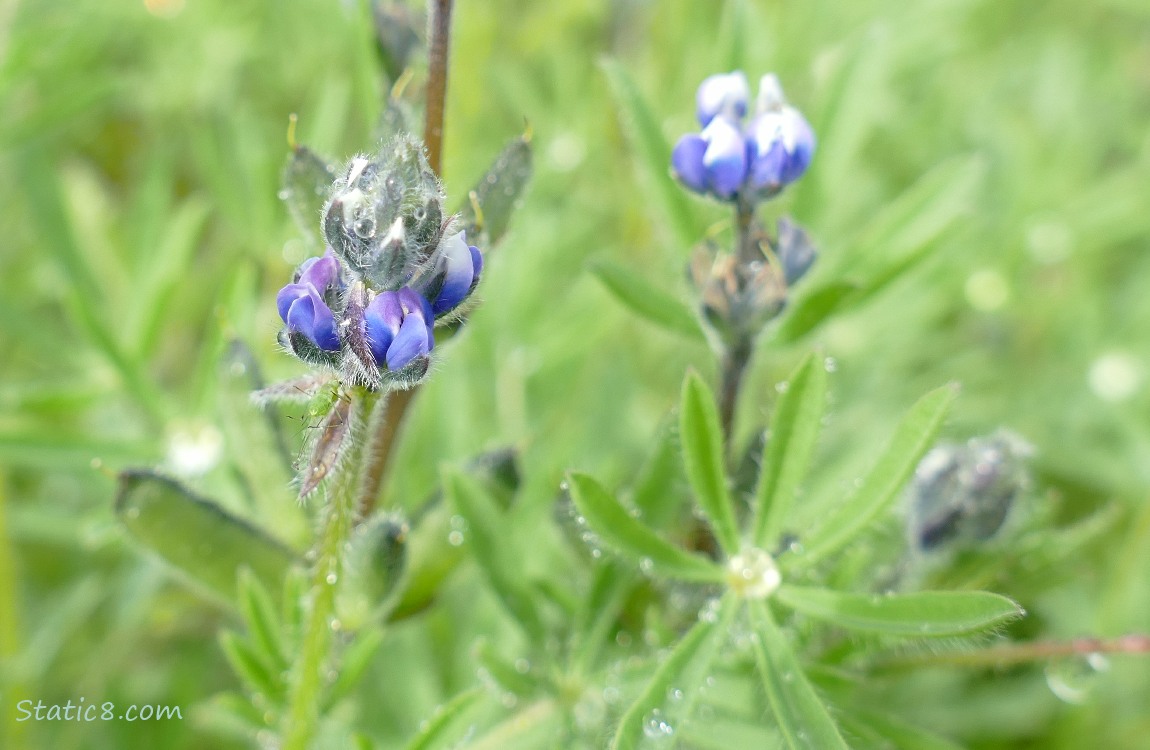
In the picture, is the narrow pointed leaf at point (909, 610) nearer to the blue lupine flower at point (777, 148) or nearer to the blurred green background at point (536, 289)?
the blurred green background at point (536, 289)

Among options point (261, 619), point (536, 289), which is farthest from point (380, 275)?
point (536, 289)

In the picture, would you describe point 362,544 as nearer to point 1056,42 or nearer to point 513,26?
point 513,26

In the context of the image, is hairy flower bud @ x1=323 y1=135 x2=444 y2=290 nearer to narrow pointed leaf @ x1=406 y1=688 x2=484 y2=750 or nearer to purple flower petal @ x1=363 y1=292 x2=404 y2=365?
purple flower petal @ x1=363 y1=292 x2=404 y2=365

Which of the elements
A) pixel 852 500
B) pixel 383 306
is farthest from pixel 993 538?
pixel 383 306

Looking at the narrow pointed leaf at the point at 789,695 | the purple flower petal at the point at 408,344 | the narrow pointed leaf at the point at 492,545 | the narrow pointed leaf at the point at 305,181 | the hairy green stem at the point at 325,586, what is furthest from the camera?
the narrow pointed leaf at the point at 492,545

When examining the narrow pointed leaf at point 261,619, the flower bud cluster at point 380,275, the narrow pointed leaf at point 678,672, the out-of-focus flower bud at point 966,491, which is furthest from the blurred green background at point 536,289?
the flower bud cluster at point 380,275

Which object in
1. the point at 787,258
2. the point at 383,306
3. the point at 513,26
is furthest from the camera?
the point at 513,26

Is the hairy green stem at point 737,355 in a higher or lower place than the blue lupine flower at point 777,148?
lower
